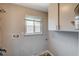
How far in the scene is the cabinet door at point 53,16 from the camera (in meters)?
1.50

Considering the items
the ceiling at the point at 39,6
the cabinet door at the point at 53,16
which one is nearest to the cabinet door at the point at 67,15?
the cabinet door at the point at 53,16

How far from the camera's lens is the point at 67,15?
147 centimetres

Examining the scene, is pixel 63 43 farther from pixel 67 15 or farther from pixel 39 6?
pixel 39 6

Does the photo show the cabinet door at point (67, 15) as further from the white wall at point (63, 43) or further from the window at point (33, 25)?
the window at point (33, 25)

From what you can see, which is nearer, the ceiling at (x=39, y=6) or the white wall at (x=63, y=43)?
the ceiling at (x=39, y=6)

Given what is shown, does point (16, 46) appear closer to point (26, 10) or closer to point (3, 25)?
point (3, 25)

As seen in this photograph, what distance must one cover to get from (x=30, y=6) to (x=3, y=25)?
38 cm

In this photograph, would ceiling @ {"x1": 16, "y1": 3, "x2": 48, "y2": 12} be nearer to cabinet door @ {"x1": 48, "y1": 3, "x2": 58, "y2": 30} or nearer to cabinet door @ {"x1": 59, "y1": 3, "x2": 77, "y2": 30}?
cabinet door @ {"x1": 48, "y1": 3, "x2": 58, "y2": 30}

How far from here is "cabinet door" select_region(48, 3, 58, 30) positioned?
58.9 inches

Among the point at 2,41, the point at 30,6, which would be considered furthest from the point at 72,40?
the point at 2,41

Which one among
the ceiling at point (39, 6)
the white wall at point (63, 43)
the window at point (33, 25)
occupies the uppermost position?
the ceiling at point (39, 6)

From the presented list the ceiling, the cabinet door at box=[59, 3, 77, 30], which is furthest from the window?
the cabinet door at box=[59, 3, 77, 30]

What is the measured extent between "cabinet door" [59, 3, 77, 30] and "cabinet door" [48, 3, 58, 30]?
6cm

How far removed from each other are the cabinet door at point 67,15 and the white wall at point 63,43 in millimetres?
138
